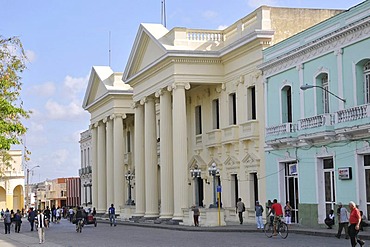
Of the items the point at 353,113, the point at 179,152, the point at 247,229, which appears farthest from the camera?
the point at 179,152

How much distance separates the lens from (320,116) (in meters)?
31.8

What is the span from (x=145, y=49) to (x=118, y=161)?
494 inches

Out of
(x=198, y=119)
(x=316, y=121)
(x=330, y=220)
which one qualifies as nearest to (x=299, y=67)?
(x=316, y=121)

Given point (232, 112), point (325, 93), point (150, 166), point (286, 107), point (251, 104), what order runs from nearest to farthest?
point (325, 93) < point (286, 107) < point (251, 104) < point (232, 112) < point (150, 166)

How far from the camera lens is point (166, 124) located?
46812 millimetres

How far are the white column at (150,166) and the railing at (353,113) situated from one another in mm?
21521

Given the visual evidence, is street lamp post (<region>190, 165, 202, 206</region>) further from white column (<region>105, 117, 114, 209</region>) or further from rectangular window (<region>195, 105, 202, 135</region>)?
white column (<region>105, 117, 114, 209</region>)

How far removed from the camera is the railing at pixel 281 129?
1380 inches

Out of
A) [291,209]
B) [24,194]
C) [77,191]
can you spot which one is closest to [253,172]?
[291,209]

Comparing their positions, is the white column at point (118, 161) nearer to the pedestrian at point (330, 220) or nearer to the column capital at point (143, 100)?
the column capital at point (143, 100)

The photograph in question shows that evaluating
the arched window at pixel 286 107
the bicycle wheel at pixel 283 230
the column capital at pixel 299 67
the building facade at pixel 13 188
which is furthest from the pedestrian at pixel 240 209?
the building facade at pixel 13 188

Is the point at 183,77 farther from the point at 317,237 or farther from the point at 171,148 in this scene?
the point at 317,237

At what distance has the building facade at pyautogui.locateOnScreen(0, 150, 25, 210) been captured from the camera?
9612 cm

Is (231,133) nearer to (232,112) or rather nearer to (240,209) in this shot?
(232,112)
